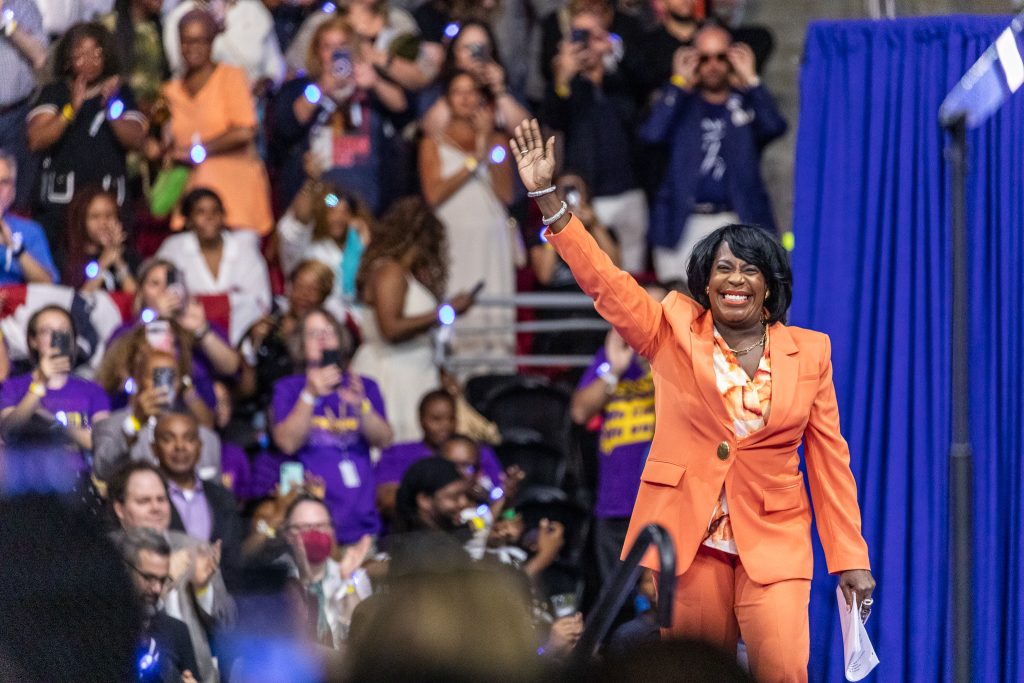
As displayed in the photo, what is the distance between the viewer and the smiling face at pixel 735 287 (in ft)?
15.3

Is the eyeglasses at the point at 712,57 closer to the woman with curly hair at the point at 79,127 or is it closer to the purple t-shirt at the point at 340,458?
the purple t-shirt at the point at 340,458

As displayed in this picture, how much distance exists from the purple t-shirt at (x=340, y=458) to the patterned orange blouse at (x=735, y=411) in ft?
9.48

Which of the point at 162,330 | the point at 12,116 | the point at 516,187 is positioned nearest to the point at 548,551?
the point at 162,330

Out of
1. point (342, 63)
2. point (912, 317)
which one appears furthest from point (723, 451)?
point (342, 63)

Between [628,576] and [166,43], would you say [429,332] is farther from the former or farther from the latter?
[628,576]

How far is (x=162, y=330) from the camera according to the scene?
24.2 feet

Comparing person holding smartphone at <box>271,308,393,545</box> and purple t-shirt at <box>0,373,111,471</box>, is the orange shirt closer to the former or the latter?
person holding smartphone at <box>271,308,393,545</box>

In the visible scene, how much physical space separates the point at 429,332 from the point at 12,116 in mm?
2151

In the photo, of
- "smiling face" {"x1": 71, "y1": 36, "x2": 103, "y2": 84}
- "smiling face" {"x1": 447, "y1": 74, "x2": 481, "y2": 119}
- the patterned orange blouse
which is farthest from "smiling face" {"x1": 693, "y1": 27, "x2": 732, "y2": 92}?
the patterned orange blouse

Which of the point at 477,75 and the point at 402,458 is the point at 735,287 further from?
the point at 477,75

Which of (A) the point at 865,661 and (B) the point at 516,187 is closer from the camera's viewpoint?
(A) the point at 865,661

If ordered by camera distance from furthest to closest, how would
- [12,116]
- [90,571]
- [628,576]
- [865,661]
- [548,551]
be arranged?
[12,116], [548,551], [865,661], [628,576], [90,571]

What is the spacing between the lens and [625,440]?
287 inches

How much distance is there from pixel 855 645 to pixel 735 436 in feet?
2.17
